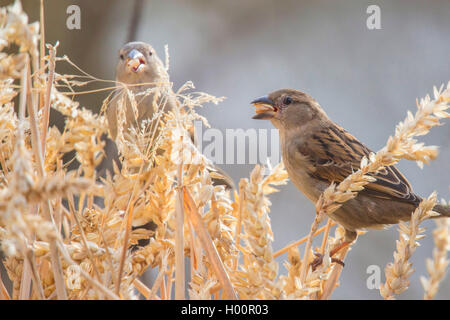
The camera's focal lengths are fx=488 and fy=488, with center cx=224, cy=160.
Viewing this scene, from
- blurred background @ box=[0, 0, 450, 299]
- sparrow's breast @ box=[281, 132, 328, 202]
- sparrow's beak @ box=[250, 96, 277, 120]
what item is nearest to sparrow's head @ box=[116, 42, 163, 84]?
blurred background @ box=[0, 0, 450, 299]

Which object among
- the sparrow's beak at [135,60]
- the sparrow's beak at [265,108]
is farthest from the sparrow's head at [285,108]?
the sparrow's beak at [135,60]

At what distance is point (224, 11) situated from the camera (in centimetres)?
210

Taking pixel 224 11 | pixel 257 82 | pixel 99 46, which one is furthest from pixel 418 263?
pixel 99 46

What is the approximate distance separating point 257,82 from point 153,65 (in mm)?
630

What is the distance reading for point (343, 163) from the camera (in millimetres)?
1185

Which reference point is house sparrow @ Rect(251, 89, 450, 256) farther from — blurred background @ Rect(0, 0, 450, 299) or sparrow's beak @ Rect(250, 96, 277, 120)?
blurred background @ Rect(0, 0, 450, 299)

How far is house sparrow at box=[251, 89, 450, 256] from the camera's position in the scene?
1132 millimetres

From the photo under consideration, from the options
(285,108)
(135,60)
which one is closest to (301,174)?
(285,108)

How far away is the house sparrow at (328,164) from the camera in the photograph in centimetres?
113

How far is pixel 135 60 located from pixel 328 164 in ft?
1.85

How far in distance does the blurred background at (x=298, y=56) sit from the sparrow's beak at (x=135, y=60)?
0.33m

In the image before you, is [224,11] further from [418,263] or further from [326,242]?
[326,242]

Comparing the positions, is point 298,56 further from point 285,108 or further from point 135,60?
point 135,60

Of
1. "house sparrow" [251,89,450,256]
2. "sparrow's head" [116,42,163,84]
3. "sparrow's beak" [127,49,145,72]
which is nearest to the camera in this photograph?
"house sparrow" [251,89,450,256]
